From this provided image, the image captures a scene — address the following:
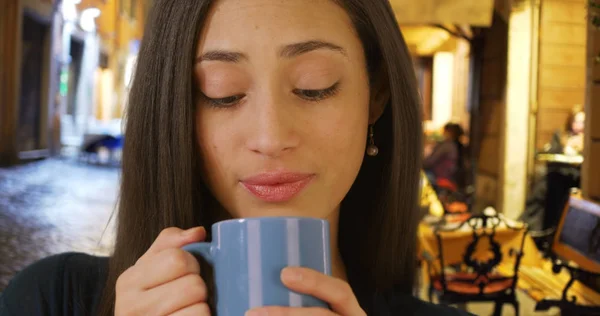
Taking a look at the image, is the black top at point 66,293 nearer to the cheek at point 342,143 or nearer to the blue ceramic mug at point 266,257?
the cheek at point 342,143

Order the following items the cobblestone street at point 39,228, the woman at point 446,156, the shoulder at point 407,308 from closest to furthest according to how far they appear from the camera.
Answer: the shoulder at point 407,308 < the cobblestone street at point 39,228 < the woman at point 446,156

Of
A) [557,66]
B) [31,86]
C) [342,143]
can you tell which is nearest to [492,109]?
[557,66]

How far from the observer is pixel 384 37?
93 centimetres

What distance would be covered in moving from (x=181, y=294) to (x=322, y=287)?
156 millimetres

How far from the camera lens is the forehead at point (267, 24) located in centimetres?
80

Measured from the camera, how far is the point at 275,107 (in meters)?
0.79

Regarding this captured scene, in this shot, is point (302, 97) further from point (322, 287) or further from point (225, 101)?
point (322, 287)

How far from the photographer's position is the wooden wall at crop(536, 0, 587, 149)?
20.2ft

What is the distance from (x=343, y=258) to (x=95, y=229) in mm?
1307

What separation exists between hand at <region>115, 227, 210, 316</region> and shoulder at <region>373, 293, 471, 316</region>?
492 millimetres

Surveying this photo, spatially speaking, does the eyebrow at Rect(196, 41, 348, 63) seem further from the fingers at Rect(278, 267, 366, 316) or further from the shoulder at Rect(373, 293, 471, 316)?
the shoulder at Rect(373, 293, 471, 316)

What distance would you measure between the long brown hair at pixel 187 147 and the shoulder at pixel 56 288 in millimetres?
68

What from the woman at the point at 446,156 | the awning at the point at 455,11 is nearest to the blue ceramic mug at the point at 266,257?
the awning at the point at 455,11

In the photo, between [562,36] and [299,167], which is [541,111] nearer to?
[562,36]
